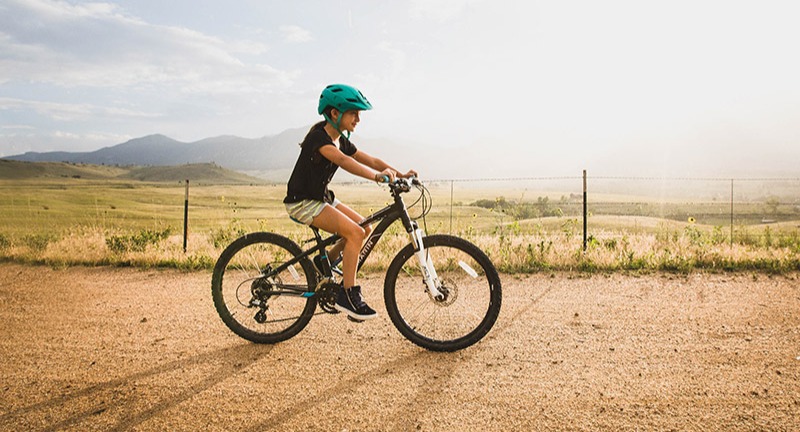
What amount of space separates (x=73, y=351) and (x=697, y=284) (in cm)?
775

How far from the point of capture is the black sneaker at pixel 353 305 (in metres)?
4.57

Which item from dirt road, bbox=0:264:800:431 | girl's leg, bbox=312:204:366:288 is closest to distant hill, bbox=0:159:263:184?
dirt road, bbox=0:264:800:431

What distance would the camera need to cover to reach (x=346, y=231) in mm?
4535

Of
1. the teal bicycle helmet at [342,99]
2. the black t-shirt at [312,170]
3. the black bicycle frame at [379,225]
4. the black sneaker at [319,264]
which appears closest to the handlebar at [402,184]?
the black bicycle frame at [379,225]

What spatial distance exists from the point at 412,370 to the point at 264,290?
5.50 feet

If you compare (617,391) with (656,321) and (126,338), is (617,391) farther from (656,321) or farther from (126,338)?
(126,338)

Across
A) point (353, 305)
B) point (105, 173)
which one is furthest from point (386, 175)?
point (105, 173)

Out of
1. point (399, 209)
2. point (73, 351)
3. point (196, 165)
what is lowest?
point (73, 351)

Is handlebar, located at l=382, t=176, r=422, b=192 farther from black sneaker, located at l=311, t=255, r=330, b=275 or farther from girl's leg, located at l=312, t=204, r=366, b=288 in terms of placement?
black sneaker, located at l=311, t=255, r=330, b=275

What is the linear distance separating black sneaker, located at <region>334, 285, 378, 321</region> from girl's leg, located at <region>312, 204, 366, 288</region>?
0.25ft

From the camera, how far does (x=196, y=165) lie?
655 feet

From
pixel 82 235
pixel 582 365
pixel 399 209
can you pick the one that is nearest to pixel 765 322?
pixel 582 365

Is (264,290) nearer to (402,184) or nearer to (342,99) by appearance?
(402,184)

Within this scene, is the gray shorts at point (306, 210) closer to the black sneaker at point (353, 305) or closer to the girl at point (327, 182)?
the girl at point (327, 182)
